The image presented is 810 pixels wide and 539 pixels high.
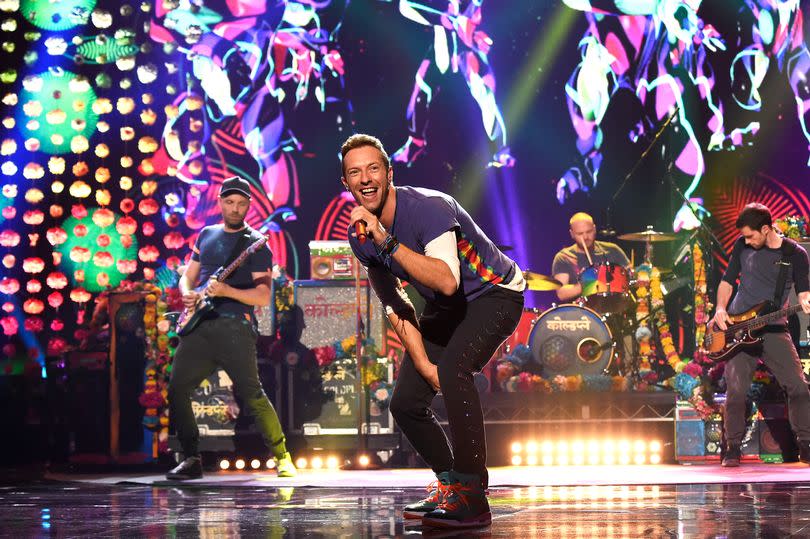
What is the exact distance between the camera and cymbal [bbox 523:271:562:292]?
385 inches

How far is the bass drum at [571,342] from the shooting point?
899 centimetres

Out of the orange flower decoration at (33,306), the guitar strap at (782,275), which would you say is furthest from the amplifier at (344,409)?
the guitar strap at (782,275)

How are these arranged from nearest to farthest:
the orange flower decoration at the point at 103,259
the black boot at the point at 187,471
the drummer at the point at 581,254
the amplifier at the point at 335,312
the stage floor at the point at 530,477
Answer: the stage floor at the point at 530,477 → the black boot at the point at 187,471 → the amplifier at the point at 335,312 → the orange flower decoration at the point at 103,259 → the drummer at the point at 581,254

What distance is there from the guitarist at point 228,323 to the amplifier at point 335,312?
1.61 metres

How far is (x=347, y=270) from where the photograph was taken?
9117 millimetres

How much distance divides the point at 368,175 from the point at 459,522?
141cm

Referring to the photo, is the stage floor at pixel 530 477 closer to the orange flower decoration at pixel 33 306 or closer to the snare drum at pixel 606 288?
the snare drum at pixel 606 288

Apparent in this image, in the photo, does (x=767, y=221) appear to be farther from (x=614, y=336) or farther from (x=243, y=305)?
(x=243, y=305)

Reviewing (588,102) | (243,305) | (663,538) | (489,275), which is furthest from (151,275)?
(663,538)

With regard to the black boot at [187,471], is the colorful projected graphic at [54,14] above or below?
above

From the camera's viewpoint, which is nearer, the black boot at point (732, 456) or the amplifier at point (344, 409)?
the black boot at point (732, 456)

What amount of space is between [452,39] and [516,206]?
1.89m

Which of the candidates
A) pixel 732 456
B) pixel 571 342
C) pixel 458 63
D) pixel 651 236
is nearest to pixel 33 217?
pixel 458 63

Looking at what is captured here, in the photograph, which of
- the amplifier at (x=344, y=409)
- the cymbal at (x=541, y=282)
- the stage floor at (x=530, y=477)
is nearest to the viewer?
the stage floor at (x=530, y=477)
